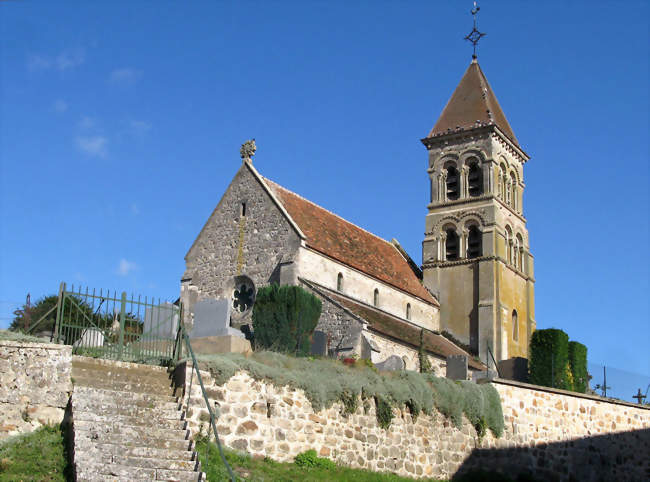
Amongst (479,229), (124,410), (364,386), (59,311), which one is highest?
(479,229)

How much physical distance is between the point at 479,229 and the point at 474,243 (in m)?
0.75

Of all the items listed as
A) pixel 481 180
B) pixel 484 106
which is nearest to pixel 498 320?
pixel 481 180

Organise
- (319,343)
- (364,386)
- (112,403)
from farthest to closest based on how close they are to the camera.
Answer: (319,343)
(364,386)
(112,403)

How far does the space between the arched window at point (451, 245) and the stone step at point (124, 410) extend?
26.0m

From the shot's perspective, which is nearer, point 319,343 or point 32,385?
point 32,385

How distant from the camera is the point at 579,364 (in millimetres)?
32875

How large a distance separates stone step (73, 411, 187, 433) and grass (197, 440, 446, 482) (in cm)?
59

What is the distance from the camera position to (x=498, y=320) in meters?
37.1

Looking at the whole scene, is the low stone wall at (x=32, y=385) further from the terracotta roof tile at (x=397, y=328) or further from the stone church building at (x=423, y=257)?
the terracotta roof tile at (x=397, y=328)

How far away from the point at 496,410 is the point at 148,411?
962cm

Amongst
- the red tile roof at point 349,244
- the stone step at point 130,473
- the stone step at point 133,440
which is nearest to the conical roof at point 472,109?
the red tile roof at point 349,244

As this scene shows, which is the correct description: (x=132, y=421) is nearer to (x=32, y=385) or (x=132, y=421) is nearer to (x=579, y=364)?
(x=32, y=385)

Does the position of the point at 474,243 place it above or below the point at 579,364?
above

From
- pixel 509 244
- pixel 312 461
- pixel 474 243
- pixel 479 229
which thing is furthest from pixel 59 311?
pixel 509 244
